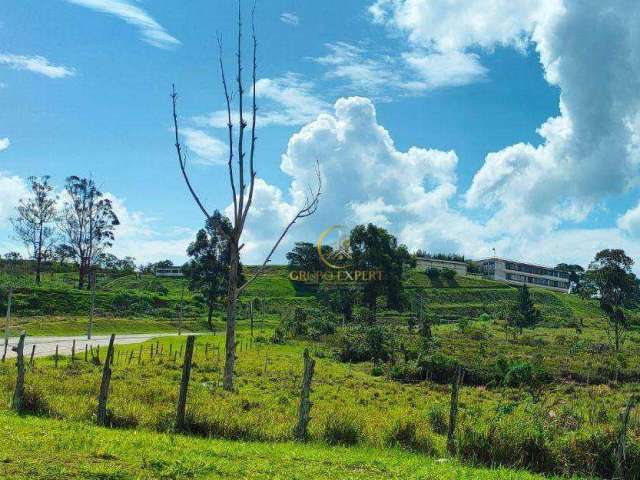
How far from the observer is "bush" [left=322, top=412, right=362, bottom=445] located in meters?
14.3

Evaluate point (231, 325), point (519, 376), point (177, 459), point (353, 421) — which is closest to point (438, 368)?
point (519, 376)

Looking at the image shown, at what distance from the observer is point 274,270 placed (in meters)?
139

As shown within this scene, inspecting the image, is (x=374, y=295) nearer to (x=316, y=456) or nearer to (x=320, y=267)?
(x=320, y=267)

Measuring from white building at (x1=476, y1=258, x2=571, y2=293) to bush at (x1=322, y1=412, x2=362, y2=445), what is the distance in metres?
138

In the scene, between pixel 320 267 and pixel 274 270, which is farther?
pixel 274 270

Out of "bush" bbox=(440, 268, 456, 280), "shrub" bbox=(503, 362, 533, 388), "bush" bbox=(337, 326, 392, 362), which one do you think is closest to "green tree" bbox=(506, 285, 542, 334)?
"bush" bbox=(337, 326, 392, 362)

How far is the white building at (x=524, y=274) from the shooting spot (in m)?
150

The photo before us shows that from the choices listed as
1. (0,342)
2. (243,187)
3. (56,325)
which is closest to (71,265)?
(56,325)

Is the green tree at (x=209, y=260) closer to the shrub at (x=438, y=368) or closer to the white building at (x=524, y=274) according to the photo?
the shrub at (x=438, y=368)

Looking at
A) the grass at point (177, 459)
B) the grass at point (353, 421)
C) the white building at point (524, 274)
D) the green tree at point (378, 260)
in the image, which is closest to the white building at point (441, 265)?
the white building at point (524, 274)

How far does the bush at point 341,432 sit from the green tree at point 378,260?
61.3m

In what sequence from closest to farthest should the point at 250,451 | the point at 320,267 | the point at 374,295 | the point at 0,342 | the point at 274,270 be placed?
1. the point at 250,451
2. the point at 0,342
3. the point at 374,295
4. the point at 320,267
5. the point at 274,270

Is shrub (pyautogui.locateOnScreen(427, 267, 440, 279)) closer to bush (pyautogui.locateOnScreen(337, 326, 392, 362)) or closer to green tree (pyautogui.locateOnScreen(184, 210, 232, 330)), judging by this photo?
green tree (pyautogui.locateOnScreen(184, 210, 232, 330))

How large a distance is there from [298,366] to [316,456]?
23.3 metres
